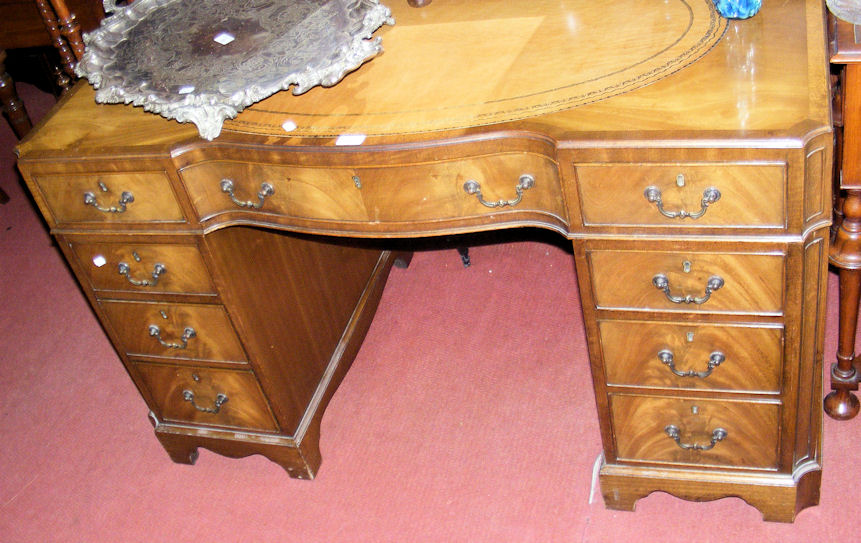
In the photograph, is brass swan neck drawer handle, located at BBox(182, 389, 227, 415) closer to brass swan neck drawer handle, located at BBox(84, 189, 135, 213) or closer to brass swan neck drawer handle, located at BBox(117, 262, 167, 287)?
brass swan neck drawer handle, located at BBox(117, 262, 167, 287)

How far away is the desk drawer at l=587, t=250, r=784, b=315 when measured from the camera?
1554 millimetres

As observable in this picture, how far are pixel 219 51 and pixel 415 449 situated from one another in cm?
105

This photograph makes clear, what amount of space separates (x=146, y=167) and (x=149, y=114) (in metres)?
0.17

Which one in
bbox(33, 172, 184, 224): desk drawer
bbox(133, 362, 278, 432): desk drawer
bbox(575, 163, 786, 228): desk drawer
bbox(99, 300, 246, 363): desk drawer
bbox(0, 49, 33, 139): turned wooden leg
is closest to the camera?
bbox(575, 163, 786, 228): desk drawer

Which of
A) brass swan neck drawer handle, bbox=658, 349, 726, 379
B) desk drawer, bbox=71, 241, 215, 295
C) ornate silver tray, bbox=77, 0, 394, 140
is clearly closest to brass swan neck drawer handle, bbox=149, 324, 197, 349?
desk drawer, bbox=71, 241, 215, 295

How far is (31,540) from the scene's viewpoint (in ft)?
7.56

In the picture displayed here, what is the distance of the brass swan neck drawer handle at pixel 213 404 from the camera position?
2.21 metres

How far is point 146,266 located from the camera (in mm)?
1976

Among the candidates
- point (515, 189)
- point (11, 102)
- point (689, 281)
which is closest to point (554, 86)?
point (515, 189)

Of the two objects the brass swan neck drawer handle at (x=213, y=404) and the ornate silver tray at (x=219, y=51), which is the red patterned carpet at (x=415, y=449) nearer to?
the brass swan neck drawer handle at (x=213, y=404)

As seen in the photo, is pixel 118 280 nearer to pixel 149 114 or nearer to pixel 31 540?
pixel 149 114

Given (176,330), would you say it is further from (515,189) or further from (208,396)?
(515,189)

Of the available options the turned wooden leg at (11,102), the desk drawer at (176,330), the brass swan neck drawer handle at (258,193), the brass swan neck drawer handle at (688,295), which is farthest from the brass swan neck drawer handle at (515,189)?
the turned wooden leg at (11,102)

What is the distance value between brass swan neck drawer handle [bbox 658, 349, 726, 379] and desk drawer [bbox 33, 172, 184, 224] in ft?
3.16
